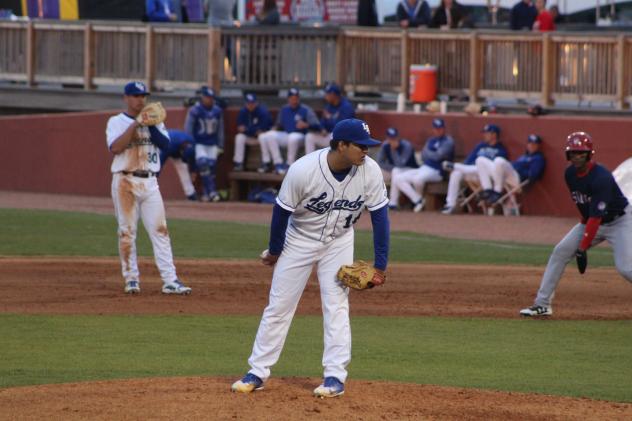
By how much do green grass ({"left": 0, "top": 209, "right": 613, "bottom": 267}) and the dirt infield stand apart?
712 mm

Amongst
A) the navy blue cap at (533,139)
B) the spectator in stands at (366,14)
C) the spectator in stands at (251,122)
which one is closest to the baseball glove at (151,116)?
the navy blue cap at (533,139)

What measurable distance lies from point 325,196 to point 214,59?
55.0 feet

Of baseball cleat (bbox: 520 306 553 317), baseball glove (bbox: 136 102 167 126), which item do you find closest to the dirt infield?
baseball cleat (bbox: 520 306 553 317)

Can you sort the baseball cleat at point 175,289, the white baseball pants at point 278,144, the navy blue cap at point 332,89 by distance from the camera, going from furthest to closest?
the white baseball pants at point 278,144 < the navy blue cap at point 332,89 < the baseball cleat at point 175,289

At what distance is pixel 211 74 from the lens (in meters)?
24.7

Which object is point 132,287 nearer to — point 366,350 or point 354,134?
point 366,350

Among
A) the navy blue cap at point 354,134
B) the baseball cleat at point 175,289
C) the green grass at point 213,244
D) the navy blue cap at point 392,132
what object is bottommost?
the green grass at point 213,244

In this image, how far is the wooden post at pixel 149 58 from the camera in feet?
82.0

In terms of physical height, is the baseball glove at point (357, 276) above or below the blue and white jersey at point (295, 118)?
below

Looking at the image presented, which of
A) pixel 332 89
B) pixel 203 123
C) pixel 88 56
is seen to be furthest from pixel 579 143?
pixel 88 56

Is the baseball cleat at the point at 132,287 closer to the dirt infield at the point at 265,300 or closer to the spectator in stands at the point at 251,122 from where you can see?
the dirt infield at the point at 265,300

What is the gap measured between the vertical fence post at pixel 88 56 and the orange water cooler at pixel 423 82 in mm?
6525

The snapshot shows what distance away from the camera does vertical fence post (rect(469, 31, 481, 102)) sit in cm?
2297

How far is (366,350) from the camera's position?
36.1ft
